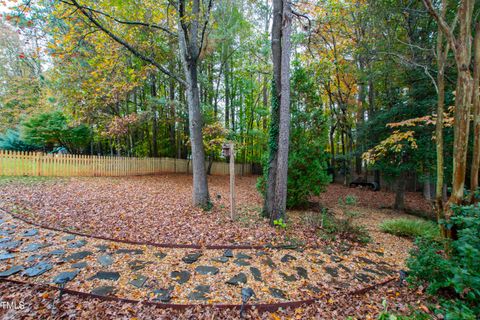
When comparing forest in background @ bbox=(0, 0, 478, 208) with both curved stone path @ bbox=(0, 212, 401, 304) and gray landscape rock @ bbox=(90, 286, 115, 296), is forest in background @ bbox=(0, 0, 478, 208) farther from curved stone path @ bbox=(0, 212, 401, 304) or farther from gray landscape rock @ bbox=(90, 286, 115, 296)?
gray landscape rock @ bbox=(90, 286, 115, 296)

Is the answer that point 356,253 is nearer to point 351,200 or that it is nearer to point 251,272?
point 351,200

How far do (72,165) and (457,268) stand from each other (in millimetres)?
11156

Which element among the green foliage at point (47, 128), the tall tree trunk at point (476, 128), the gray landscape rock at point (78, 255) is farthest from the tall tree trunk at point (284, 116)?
the green foliage at point (47, 128)

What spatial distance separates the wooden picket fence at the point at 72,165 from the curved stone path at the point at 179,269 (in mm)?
5706

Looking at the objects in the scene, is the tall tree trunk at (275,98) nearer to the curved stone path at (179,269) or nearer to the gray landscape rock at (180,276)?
the curved stone path at (179,269)

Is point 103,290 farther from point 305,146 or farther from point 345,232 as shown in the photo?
point 305,146

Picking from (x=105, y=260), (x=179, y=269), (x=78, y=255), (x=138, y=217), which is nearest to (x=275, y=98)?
(x=179, y=269)

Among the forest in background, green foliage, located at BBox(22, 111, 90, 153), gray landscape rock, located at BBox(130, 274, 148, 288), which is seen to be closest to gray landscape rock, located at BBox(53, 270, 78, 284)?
gray landscape rock, located at BBox(130, 274, 148, 288)

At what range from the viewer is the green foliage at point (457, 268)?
5.80ft

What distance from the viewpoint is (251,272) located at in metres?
2.74

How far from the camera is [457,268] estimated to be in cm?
183

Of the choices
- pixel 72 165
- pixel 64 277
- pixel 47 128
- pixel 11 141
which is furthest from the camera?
pixel 11 141

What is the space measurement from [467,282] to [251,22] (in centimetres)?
1447

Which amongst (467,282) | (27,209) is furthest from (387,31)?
(27,209)
